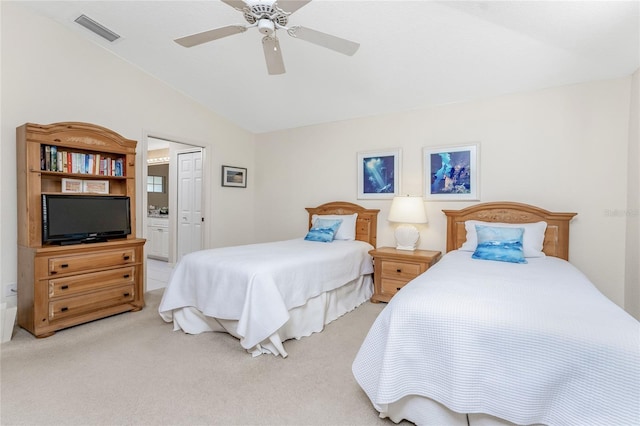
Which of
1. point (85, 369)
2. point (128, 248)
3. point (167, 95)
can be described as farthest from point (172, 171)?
point (85, 369)

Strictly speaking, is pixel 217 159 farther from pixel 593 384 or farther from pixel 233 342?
pixel 593 384

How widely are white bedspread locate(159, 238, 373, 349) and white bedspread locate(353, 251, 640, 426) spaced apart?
0.91m

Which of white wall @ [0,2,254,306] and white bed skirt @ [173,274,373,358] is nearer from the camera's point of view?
white bed skirt @ [173,274,373,358]

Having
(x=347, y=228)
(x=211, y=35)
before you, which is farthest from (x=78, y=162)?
(x=347, y=228)

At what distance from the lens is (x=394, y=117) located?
413cm

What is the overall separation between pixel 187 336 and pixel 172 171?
3.79 meters

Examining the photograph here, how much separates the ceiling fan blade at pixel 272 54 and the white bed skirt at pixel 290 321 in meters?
1.93

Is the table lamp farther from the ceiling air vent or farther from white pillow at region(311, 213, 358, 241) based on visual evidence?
the ceiling air vent

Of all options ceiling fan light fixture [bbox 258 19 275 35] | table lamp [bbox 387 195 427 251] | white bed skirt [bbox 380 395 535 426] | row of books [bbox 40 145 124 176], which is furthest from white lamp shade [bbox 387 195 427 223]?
row of books [bbox 40 145 124 176]

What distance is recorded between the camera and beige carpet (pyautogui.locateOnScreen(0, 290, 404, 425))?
172cm

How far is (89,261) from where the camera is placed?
2992 millimetres

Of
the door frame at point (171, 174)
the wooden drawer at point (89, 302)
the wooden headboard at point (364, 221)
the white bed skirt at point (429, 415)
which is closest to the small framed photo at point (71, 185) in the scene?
the door frame at point (171, 174)

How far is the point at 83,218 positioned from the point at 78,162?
55 centimetres

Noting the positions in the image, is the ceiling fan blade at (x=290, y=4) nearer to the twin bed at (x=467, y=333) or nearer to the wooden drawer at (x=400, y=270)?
the twin bed at (x=467, y=333)
